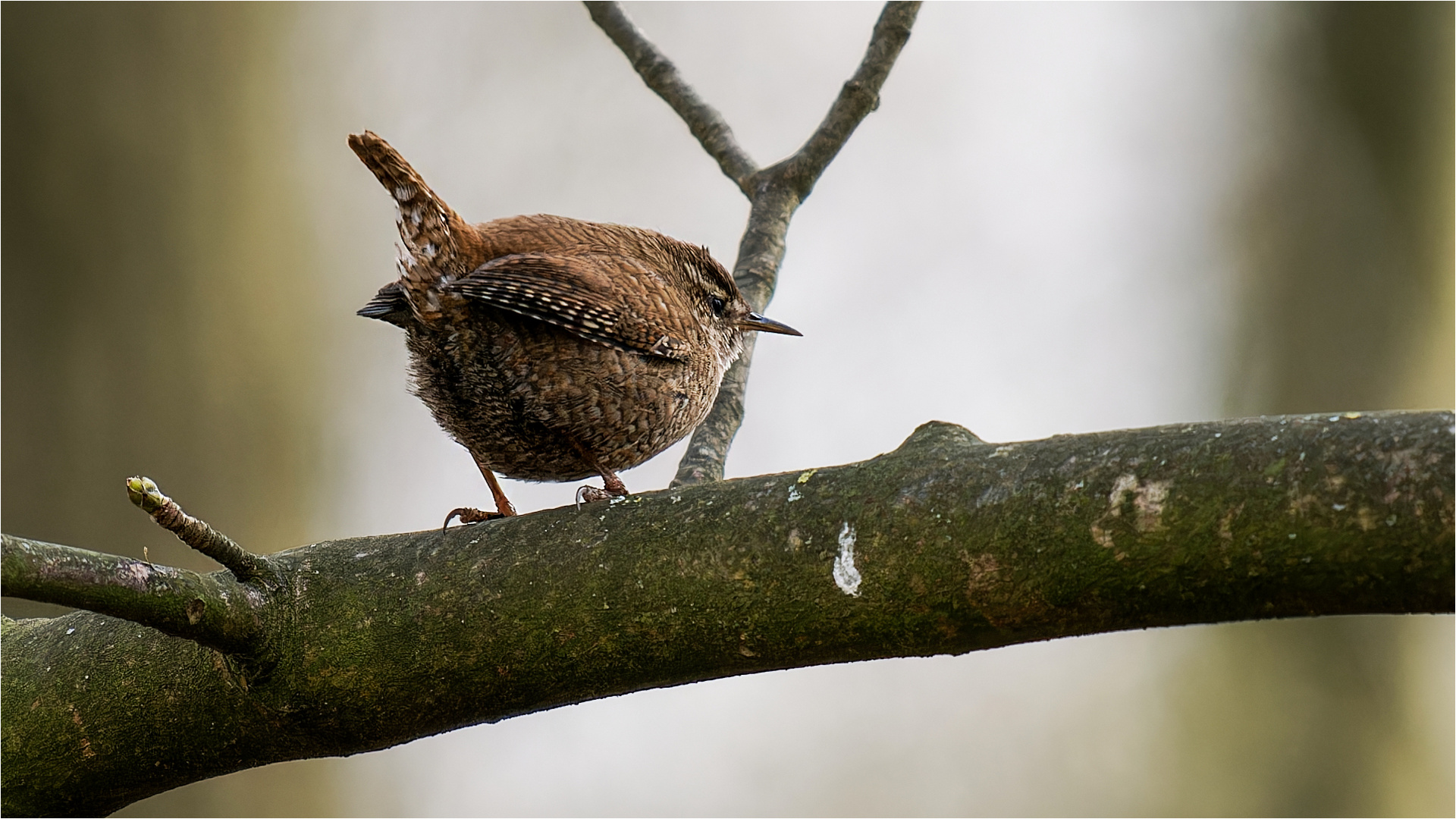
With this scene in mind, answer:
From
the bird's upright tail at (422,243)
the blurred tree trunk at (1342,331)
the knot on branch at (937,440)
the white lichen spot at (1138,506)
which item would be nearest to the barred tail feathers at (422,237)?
the bird's upright tail at (422,243)

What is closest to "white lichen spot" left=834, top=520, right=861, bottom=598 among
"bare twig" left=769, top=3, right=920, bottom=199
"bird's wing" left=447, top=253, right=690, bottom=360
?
"bird's wing" left=447, top=253, right=690, bottom=360

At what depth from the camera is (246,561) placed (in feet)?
6.24

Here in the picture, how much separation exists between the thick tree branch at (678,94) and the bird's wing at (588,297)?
1009 millimetres

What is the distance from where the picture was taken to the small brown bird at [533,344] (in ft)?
8.77

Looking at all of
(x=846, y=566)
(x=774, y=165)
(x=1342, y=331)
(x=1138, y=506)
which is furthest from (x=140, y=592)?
(x=1342, y=331)

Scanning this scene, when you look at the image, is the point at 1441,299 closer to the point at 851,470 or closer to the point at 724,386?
the point at 724,386

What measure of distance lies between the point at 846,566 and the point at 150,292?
13.4 feet

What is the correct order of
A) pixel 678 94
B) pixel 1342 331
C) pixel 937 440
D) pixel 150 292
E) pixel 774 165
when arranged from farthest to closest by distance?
pixel 1342 331
pixel 150 292
pixel 678 94
pixel 774 165
pixel 937 440

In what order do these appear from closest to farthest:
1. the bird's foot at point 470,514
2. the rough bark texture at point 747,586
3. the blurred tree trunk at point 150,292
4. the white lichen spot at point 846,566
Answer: the rough bark texture at point 747,586, the white lichen spot at point 846,566, the bird's foot at point 470,514, the blurred tree trunk at point 150,292

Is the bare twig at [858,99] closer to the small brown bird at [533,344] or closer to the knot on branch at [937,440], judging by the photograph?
the small brown bird at [533,344]

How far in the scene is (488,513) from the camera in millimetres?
2775

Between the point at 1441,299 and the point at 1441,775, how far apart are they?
231 cm

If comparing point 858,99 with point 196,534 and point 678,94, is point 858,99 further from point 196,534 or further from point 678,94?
point 196,534

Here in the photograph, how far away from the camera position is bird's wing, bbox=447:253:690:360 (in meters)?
2.58
